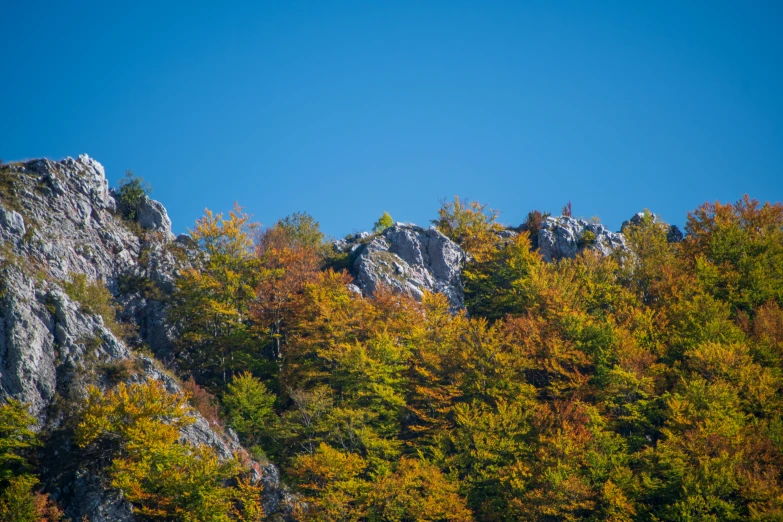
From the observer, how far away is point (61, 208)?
49.5 metres

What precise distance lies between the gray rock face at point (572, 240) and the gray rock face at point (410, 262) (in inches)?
329

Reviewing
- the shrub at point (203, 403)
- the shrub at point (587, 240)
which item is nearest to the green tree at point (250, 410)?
the shrub at point (203, 403)

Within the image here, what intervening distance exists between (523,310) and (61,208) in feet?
116

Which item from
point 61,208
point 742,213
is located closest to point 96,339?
point 61,208

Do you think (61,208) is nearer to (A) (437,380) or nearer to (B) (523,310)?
(A) (437,380)

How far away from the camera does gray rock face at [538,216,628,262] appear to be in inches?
2544

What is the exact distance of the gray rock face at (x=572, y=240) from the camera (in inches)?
2544

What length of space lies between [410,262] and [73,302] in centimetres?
2840

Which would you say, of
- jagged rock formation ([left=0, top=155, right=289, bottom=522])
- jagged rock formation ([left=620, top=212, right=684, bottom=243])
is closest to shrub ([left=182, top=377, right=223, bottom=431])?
jagged rock formation ([left=0, top=155, right=289, bottom=522])

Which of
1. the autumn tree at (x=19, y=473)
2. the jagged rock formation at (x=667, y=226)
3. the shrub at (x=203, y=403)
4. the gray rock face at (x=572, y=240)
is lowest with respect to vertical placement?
the autumn tree at (x=19, y=473)

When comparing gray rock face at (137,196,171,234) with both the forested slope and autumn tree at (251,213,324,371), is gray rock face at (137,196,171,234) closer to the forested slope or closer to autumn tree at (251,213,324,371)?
the forested slope

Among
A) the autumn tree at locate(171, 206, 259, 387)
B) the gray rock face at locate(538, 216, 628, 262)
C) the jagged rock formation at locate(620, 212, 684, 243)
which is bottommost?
the autumn tree at locate(171, 206, 259, 387)

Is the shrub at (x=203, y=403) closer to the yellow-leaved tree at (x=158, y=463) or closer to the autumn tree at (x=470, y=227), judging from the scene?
the yellow-leaved tree at (x=158, y=463)

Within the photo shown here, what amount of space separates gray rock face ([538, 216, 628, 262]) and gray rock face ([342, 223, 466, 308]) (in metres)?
8.35
